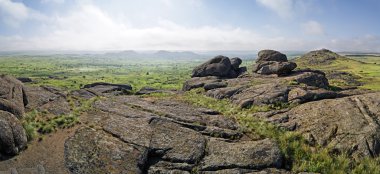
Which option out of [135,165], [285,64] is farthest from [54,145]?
[285,64]

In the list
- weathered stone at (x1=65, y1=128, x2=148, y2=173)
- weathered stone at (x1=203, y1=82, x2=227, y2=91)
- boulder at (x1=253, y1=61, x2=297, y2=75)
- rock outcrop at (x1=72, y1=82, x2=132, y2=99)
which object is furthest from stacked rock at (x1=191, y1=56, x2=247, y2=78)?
weathered stone at (x1=65, y1=128, x2=148, y2=173)

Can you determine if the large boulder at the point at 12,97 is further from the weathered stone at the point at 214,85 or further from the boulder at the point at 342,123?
the weathered stone at the point at 214,85

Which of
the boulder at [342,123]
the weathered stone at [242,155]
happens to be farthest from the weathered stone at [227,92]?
the weathered stone at [242,155]

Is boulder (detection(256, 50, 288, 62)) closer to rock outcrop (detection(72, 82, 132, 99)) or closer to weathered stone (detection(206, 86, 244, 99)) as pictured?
weathered stone (detection(206, 86, 244, 99))

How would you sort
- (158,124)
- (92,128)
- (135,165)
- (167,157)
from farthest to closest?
(158,124), (92,128), (167,157), (135,165)

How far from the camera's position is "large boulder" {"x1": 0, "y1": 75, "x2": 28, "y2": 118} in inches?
1024

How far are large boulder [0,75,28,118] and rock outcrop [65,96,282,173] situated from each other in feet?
20.8

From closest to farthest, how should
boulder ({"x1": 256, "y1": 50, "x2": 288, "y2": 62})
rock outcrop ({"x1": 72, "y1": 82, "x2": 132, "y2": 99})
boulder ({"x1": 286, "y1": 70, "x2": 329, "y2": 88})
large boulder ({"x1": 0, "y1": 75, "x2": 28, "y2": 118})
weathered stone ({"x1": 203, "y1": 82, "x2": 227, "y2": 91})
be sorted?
large boulder ({"x1": 0, "y1": 75, "x2": 28, "y2": 118}), rock outcrop ({"x1": 72, "y1": 82, "x2": 132, "y2": 99}), boulder ({"x1": 286, "y1": 70, "x2": 329, "y2": 88}), weathered stone ({"x1": 203, "y1": 82, "x2": 227, "y2": 91}), boulder ({"x1": 256, "y1": 50, "x2": 288, "y2": 62})

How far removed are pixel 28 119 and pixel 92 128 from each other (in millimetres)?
6186

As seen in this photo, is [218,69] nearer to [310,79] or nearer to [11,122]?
[310,79]

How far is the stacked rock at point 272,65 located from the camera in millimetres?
64250

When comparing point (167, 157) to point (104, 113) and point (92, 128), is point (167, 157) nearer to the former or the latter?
point (92, 128)

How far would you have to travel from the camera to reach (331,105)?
31719 mm

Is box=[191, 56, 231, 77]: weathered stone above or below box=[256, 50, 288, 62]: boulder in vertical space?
below
